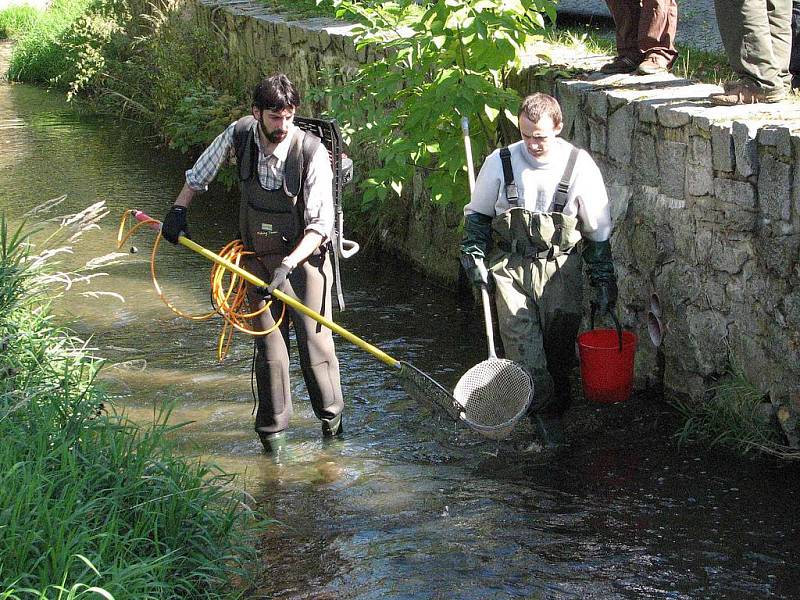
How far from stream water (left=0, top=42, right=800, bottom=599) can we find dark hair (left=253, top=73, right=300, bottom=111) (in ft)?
4.76

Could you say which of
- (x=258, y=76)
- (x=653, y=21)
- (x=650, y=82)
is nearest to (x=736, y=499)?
(x=650, y=82)

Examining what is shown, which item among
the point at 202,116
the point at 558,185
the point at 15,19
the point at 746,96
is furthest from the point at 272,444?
the point at 15,19

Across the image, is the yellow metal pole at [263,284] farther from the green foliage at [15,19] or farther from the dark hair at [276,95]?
the green foliage at [15,19]

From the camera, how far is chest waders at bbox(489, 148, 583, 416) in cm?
550

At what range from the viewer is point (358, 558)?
4832mm

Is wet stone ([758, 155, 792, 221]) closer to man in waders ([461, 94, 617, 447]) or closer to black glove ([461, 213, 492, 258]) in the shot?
man in waders ([461, 94, 617, 447])

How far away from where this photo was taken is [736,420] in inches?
225

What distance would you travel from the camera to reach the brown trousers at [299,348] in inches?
224

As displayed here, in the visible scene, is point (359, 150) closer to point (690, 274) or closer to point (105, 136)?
point (690, 274)

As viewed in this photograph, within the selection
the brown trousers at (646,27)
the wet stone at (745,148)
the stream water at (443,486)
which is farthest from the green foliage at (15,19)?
the wet stone at (745,148)

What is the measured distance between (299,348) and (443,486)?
105 cm

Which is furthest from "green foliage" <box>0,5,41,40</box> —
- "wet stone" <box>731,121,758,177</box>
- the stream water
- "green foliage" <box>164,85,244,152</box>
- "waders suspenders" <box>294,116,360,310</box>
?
"wet stone" <box>731,121,758,177</box>

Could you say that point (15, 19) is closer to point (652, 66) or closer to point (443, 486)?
point (652, 66)

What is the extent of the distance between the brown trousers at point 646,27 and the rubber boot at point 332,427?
2.90m
